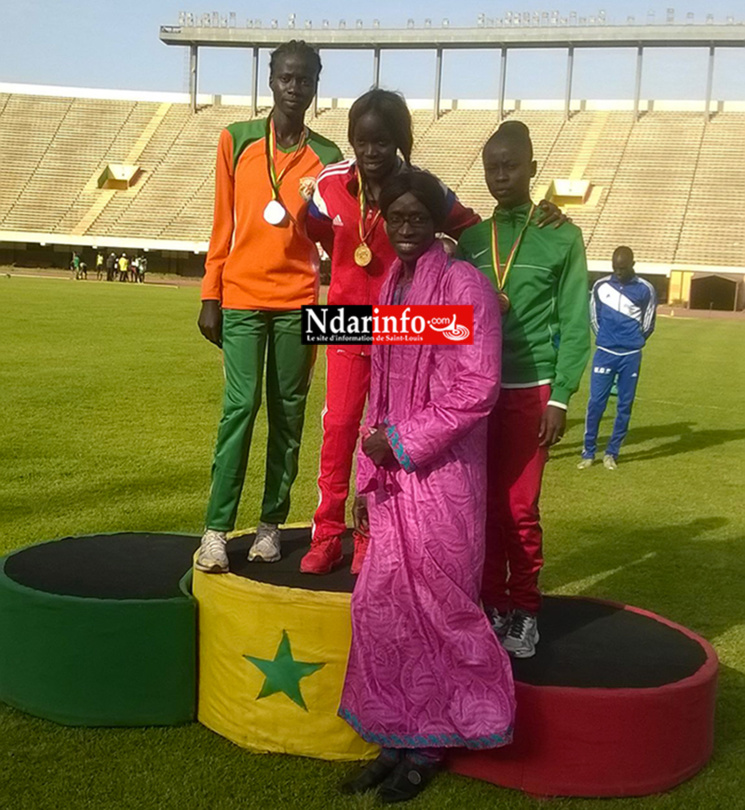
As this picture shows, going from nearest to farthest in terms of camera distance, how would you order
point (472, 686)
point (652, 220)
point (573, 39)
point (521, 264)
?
point (472, 686) < point (521, 264) < point (652, 220) < point (573, 39)

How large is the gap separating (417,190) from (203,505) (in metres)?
4.53

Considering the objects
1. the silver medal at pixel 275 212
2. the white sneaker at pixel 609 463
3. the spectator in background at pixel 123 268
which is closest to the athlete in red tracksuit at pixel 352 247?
the silver medal at pixel 275 212

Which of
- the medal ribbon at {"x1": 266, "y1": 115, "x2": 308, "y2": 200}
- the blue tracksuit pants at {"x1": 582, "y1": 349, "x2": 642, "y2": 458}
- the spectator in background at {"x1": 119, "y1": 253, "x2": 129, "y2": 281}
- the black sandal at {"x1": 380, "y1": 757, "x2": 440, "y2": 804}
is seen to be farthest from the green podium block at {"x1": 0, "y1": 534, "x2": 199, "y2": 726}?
the spectator in background at {"x1": 119, "y1": 253, "x2": 129, "y2": 281}

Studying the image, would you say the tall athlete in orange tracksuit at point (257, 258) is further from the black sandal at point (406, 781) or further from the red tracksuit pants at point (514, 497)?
the black sandal at point (406, 781)

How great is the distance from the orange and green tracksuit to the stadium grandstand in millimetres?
37549

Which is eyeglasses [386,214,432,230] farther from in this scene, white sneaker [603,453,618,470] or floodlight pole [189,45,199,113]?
floodlight pole [189,45,199,113]

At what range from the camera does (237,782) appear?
3627 millimetres

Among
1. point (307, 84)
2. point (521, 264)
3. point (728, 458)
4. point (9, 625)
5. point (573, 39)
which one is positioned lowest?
point (728, 458)

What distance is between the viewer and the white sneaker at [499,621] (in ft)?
13.2

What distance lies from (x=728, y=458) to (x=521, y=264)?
761 centimetres

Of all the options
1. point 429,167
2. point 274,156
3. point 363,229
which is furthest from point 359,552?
point 429,167

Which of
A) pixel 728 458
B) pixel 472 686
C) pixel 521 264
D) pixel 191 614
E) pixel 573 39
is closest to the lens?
pixel 472 686

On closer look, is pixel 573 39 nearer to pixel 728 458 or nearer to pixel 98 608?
pixel 728 458

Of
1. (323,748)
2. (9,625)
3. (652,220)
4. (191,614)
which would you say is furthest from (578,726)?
(652,220)
